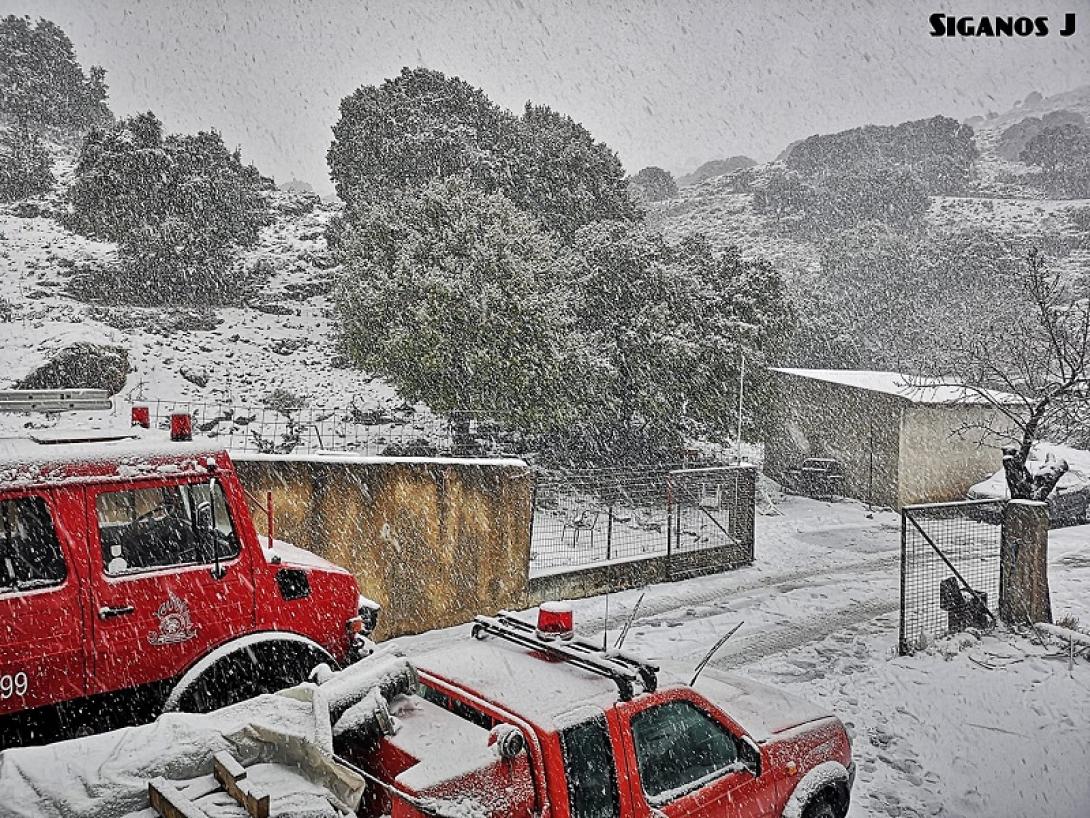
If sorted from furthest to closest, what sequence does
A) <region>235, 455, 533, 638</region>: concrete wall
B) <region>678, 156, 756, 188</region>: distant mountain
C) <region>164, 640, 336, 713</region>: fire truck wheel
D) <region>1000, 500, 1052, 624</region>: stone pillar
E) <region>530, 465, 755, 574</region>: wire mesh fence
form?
<region>678, 156, 756, 188</region>: distant mountain < <region>530, 465, 755, 574</region>: wire mesh fence < <region>1000, 500, 1052, 624</region>: stone pillar < <region>235, 455, 533, 638</region>: concrete wall < <region>164, 640, 336, 713</region>: fire truck wheel

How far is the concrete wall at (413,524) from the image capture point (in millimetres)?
8781

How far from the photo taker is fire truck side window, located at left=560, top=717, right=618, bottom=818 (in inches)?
140

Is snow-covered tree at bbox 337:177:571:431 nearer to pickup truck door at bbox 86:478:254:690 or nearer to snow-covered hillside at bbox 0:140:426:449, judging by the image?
snow-covered hillside at bbox 0:140:426:449

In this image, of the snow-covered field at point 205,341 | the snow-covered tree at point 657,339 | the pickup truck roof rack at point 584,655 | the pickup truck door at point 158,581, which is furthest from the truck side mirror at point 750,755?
the snow-covered tree at point 657,339

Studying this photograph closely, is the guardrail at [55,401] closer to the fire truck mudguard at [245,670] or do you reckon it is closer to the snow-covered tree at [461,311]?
the fire truck mudguard at [245,670]

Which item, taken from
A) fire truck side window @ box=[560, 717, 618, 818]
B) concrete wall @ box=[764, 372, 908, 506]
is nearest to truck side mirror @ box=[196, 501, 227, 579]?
fire truck side window @ box=[560, 717, 618, 818]

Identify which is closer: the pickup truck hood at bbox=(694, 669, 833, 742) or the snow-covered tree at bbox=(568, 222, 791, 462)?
the pickup truck hood at bbox=(694, 669, 833, 742)

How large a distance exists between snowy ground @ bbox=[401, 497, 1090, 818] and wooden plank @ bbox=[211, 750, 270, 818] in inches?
177

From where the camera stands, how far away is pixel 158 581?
5070mm

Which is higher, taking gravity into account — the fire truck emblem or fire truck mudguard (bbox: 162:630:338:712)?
the fire truck emblem

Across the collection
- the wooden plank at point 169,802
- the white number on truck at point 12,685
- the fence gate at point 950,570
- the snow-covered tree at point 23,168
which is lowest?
the fence gate at point 950,570

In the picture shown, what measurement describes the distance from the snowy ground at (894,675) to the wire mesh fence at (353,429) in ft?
24.5

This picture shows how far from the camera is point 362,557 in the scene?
30.2ft

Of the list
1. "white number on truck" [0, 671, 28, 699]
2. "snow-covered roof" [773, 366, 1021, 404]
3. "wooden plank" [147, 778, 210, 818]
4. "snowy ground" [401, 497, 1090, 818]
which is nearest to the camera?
"wooden plank" [147, 778, 210, 818]
